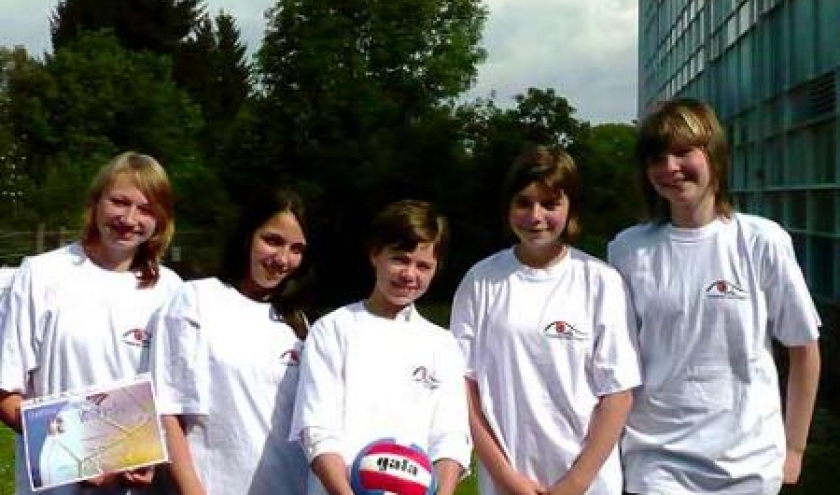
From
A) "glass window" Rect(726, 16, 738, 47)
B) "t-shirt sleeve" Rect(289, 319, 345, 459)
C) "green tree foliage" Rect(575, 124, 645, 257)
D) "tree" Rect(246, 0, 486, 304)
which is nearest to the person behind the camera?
"t-shirt sleeve" Rect(289, 319, 345, 459)

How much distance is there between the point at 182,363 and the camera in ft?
14.8

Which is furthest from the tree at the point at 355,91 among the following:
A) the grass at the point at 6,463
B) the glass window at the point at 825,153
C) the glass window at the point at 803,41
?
the grass at the point at 6,463

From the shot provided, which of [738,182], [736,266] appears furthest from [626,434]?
[738,182]

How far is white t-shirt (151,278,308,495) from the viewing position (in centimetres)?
450

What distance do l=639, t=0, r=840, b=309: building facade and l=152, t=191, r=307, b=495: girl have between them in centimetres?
1188

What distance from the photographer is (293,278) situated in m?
4.68

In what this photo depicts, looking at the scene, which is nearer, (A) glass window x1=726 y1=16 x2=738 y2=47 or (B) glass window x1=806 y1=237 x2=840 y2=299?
(B) glass window x1=806 y1=237 x2=840 y2=299

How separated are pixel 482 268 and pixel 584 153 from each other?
25450 millimetres

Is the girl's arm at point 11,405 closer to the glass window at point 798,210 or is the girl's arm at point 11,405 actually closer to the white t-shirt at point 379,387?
the white t-shirt at point 379,387

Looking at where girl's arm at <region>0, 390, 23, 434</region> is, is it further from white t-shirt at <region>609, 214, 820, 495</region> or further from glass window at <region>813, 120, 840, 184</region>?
glass window at <region>813, 120, 840, 184</region>

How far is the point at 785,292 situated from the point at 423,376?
1164 mm

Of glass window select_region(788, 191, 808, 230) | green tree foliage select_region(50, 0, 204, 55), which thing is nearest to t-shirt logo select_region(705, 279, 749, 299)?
glass window select_region(788, 191, 808, 230)

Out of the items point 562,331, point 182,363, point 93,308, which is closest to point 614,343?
point 562,331

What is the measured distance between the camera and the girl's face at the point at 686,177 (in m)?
4.47
